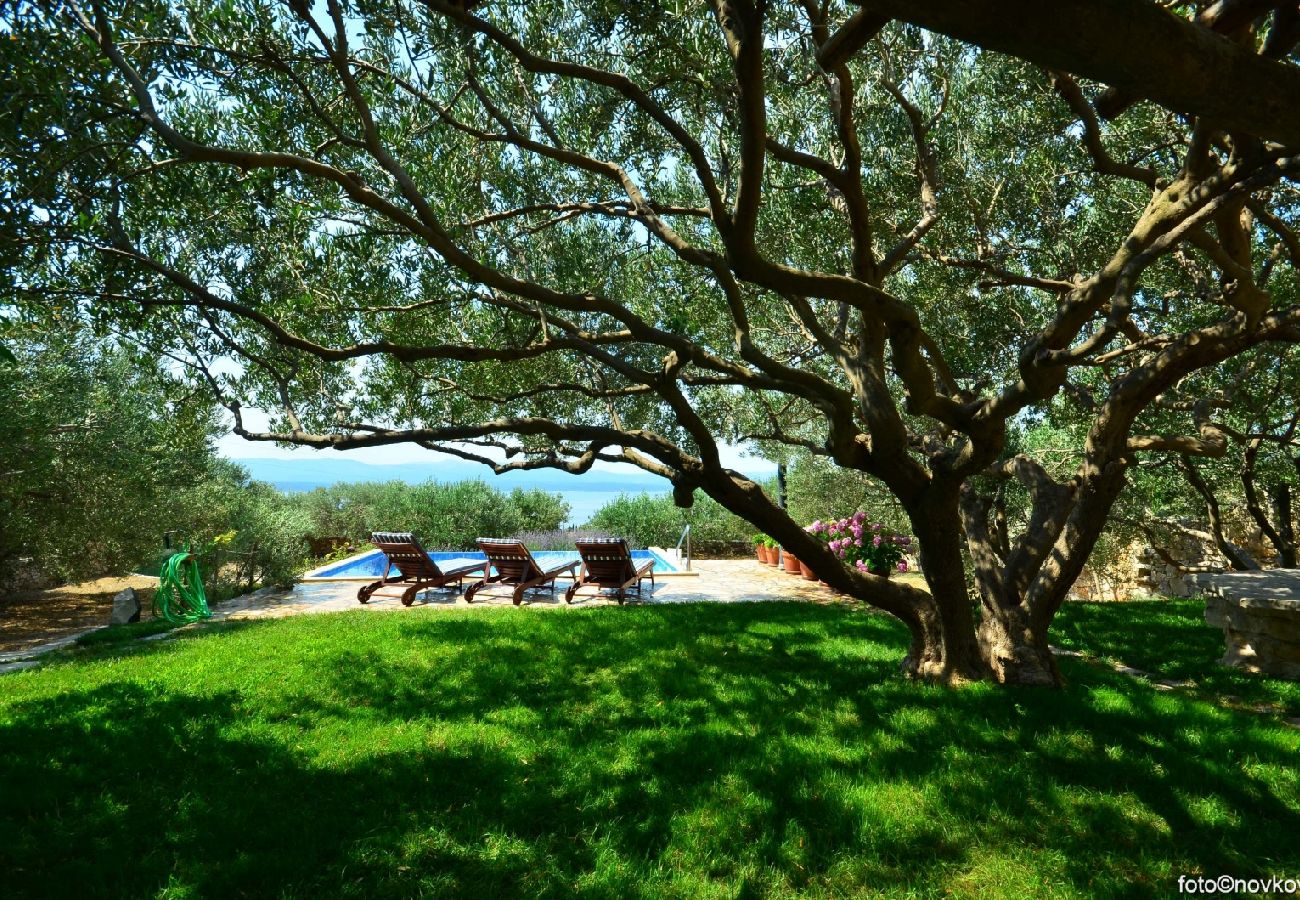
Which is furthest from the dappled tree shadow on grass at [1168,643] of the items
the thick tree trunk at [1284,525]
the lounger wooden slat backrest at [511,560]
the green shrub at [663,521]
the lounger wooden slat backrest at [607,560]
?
the green shrub at [663,521]

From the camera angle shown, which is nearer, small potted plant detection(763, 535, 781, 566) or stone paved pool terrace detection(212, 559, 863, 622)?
stone paved pool terrace detection(212, 559, 863, 622)

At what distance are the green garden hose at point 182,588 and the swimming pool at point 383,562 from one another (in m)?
3.37

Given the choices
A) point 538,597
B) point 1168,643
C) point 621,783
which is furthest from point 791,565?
point 621,783

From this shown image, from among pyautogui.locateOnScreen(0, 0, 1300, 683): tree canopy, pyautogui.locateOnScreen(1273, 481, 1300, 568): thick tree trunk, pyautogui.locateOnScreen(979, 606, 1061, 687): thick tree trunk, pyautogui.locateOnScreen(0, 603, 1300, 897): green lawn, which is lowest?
pyautogui.locateOnScreen(0, 603, 1300, 897): green lawn

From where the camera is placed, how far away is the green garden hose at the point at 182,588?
9.55 meters

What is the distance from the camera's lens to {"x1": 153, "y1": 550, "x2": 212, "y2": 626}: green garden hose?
9555 mm

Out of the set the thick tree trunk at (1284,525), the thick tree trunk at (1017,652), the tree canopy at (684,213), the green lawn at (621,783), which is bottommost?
the green lawn at (621,783)

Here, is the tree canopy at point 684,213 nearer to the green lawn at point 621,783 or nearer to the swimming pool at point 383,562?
the green lawn at point 621,783

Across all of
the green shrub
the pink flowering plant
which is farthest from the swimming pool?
the pink flowering plant

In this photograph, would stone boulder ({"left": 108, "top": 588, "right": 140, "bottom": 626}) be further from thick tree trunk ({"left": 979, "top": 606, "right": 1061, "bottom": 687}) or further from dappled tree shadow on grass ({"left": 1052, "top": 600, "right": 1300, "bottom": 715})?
dappled tree shadow on grass ({"left": 1052, "top": 600, "right": 1300, "bottom": 715})

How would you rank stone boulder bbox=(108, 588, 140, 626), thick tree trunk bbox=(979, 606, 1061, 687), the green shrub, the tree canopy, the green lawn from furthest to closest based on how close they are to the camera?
the green shrub → stone boulder bbox=(108, 588, 140, 626) → thick tree trunk bbox=(979, 606, 1061, 687) → the tree canopy → the green lawn

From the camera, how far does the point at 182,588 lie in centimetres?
988

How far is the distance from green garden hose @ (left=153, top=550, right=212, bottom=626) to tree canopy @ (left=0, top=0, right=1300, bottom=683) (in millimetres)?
4416

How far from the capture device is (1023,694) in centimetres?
506
